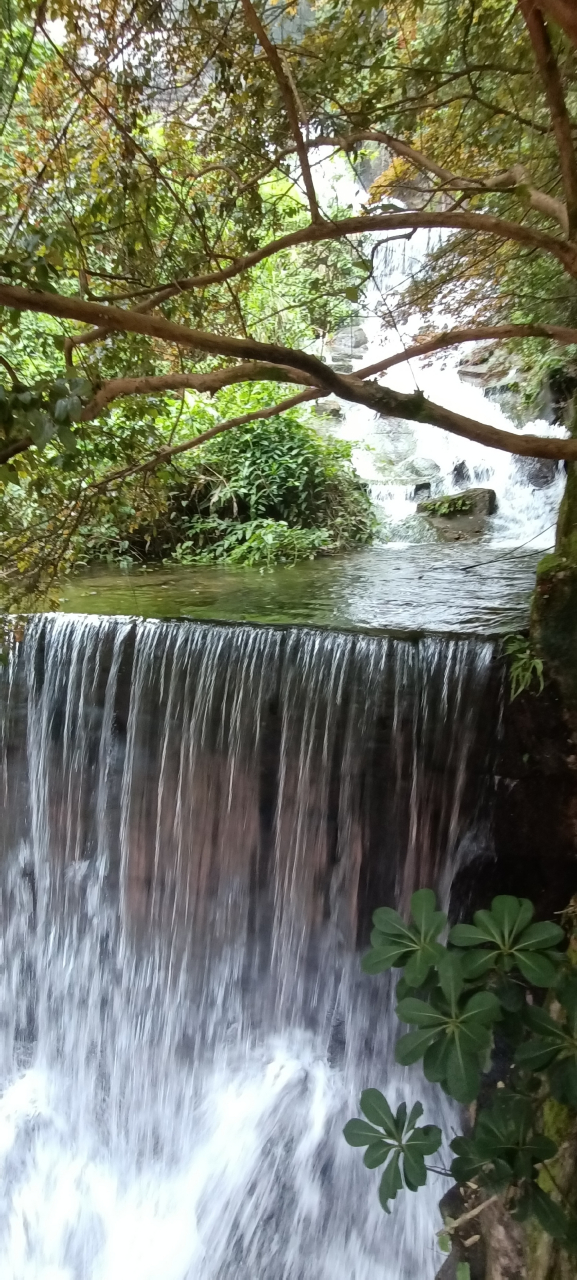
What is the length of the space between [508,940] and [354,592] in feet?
11.5

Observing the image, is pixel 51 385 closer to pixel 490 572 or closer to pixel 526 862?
pixel 526 862

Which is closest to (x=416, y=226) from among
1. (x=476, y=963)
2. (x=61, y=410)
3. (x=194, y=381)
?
(x=194, y=381)

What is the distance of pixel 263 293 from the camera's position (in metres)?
8.68

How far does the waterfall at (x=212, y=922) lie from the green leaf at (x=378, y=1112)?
5.73ft

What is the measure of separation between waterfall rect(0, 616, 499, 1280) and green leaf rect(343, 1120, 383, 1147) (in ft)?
5.94

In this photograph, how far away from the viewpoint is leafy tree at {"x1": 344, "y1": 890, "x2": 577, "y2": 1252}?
6.44 ft

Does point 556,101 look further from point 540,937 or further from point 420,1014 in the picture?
point 420,1014

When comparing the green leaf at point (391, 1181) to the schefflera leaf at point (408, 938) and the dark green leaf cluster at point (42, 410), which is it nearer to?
the schefflera leaf at point (408, 938)

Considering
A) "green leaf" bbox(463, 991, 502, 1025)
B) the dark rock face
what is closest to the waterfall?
the dark rock face

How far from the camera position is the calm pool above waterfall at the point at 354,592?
4520 mm

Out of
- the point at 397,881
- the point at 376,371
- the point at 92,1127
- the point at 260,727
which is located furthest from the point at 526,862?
the point at 92,1127

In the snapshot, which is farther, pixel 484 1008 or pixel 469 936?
pixel 469 936

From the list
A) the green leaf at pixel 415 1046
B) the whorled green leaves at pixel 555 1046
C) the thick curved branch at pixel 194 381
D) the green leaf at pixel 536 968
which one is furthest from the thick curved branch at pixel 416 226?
the green leaf at pixel 415 1046

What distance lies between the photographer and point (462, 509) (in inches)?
326
